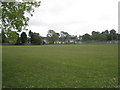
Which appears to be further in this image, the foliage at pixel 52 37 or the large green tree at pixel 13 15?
the foliage at pixel 52 37

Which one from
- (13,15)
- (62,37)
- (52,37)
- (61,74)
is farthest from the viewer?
(62,37)

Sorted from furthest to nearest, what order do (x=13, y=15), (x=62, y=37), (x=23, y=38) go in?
(x=62, y=37), (x=23, y=38), (x=13, y=15)


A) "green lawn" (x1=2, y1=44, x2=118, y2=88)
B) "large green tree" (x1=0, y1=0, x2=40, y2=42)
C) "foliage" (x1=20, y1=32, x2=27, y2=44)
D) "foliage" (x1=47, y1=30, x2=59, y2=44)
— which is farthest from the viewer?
"foliage" (x1=47, y1=30, x2=59, y2=44)

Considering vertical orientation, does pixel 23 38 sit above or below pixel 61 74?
above

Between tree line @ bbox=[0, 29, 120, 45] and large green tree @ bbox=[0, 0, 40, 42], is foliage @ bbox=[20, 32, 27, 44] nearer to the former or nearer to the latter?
tree line @ bbox=[0, 29, 120, 45]

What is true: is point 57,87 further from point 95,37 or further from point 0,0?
point 95,37

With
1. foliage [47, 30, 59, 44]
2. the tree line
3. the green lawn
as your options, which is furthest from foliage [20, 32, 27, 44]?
the green lawn

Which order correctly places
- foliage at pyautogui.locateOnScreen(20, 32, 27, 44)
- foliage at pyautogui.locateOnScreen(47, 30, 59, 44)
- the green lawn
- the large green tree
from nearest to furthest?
the green lawn, the large green tree, foliage at pyautogui.locateOnScreen(20, 32, 27, 44), foliage at pyautogui.locateOnScreen(47, 30, 59, 44)

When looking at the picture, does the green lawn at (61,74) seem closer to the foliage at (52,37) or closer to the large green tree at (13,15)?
the large green tree at (13,15)

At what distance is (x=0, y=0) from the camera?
601 inches

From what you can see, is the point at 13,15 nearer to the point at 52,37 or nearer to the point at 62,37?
the point at 52,37

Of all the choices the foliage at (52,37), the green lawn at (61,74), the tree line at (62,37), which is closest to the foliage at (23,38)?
the tree line at (62,37)

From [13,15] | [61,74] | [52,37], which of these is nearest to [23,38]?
[52,37]

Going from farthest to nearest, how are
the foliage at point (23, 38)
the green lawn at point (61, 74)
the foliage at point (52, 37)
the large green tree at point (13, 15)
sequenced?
the foliage at point (52, 37), the foliage at point (23, 38), the large green tree at point (13, 15), the green lawn at point (61, 74)
